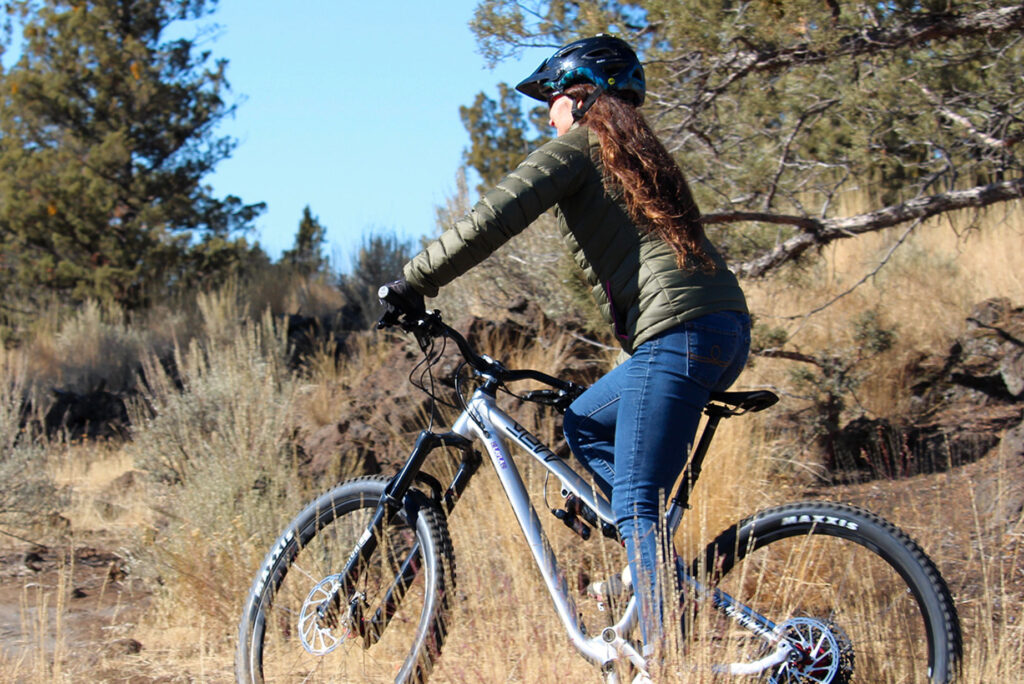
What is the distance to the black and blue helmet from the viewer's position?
289 cm

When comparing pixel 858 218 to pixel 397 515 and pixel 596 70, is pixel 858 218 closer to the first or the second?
pixel 596 70

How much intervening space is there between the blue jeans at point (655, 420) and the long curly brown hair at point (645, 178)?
22 centimetres

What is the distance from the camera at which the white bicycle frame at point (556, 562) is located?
106 inches

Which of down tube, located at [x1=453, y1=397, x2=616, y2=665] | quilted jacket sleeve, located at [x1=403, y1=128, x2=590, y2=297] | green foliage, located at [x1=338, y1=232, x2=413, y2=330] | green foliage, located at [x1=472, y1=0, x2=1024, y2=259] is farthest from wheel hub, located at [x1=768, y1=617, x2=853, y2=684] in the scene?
green foliage, located at [x1=338, y1=232, x2=413, y2=330]

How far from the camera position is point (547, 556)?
2.94m

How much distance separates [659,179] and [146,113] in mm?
16360

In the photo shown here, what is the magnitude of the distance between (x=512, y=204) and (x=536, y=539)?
1027mm

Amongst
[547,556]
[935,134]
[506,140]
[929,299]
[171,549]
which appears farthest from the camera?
[506,140]

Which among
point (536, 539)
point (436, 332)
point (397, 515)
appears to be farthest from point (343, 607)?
→ point (436, 332)

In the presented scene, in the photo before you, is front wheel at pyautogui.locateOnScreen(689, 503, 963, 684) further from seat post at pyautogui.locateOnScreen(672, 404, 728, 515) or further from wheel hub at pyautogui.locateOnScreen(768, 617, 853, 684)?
seat post at pyautogui.locateOnScreen(672, 404, 728, 515)

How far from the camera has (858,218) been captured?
5.58 meters

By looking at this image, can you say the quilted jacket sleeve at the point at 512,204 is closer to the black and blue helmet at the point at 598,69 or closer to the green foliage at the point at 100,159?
the black and blue helmet at the point at 598,69

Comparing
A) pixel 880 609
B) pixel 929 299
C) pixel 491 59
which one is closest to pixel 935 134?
pixel 929 299

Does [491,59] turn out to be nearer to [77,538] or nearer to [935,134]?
[935,134]
